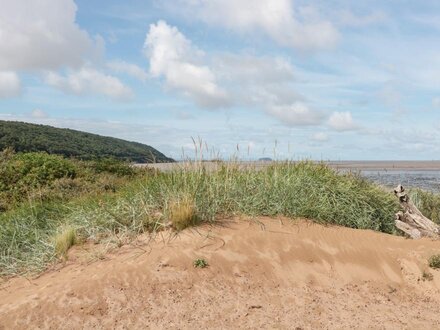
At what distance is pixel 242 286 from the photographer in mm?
8023

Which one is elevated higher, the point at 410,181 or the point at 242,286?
the point at 410,181

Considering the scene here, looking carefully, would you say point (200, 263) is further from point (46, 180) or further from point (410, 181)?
point (410, 181)

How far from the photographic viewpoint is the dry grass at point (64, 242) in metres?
8.68

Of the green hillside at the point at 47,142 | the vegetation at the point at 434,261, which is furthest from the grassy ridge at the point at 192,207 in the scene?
the green hillside at the point at 47,142

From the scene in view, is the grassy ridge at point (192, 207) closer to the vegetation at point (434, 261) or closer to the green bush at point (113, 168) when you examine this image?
the vegetation at point (434, 261)

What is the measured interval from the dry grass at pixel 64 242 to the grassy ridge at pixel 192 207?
21 mm

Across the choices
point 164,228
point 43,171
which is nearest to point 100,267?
point 164,228

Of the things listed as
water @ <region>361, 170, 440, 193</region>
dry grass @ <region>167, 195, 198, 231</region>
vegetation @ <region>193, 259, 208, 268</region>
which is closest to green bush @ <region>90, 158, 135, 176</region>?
water @ <region>361, 170, 440, 193</region>

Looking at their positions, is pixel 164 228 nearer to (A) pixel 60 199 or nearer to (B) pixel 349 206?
(B) pixel 349 206

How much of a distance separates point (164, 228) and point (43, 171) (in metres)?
8.73

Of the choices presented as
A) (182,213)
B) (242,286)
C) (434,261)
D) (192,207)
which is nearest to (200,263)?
(242,286)

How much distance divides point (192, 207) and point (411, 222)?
4.87m

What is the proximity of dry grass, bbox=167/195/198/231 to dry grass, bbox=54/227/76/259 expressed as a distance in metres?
1.69

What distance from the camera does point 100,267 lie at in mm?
8062
